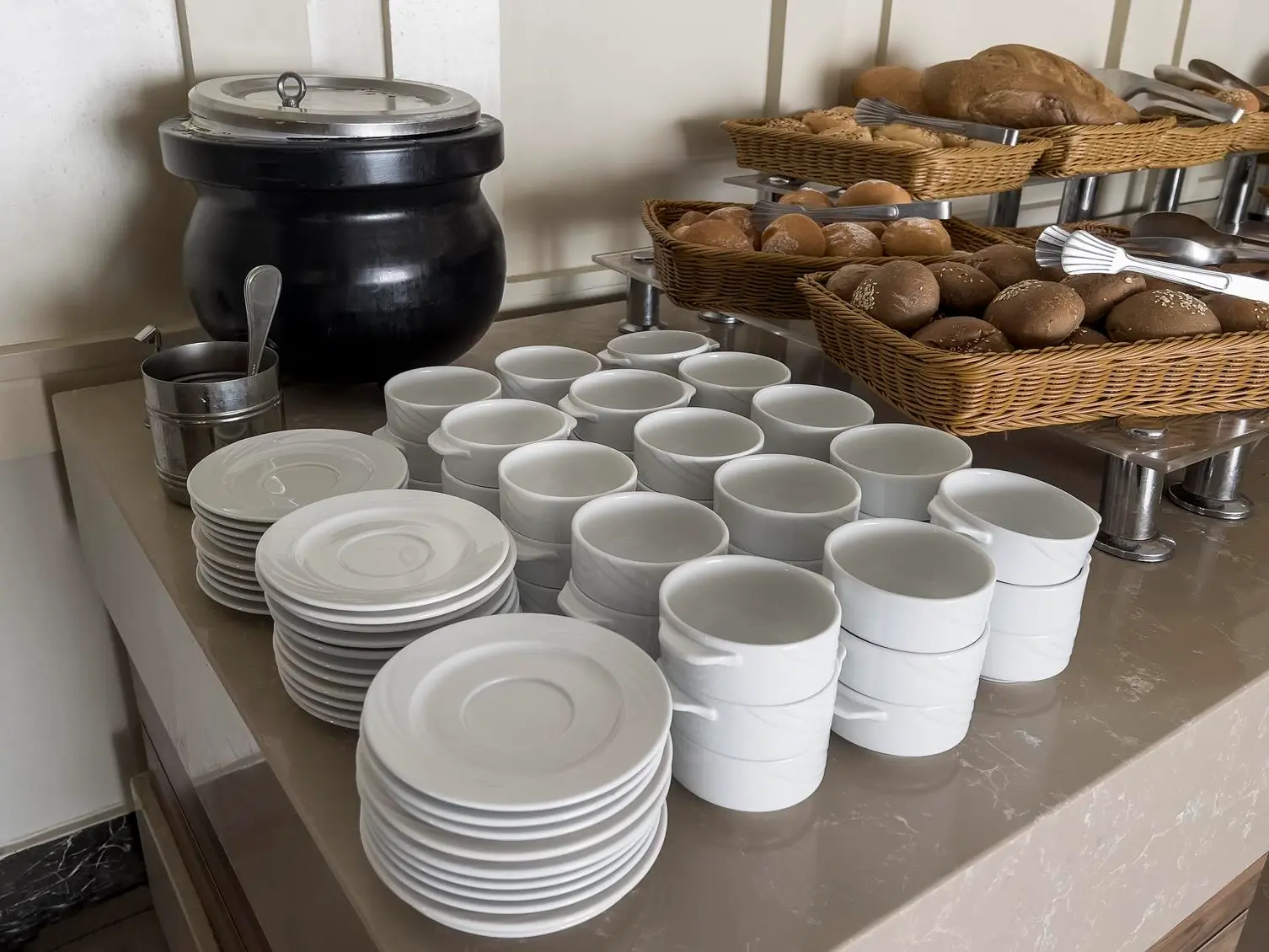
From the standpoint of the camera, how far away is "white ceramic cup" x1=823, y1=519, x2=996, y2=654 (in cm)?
57

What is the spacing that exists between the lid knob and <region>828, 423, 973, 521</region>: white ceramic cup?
22.4 inches

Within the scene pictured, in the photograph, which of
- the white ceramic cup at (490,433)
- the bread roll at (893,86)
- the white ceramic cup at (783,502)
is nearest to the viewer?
the white ceramic cup at (783,502)

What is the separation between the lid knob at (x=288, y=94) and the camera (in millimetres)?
922

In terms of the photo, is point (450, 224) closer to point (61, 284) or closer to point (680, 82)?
point (61, 284)

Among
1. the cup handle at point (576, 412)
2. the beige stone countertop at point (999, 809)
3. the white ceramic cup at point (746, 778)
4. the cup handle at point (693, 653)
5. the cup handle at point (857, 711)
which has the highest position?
the cup handle at point (693, 653)

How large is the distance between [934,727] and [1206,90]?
155 centimetres

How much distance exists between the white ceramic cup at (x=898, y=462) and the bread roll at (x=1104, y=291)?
0.19 meters

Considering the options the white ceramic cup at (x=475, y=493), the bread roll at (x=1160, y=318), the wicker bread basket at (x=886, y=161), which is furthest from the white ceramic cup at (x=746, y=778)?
the wicker bread basket at (x=886, y=161)

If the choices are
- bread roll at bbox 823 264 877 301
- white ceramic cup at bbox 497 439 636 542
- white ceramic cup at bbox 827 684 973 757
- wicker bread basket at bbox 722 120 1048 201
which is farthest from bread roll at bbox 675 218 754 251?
white ceramic cup at bbox 827 684 973 757

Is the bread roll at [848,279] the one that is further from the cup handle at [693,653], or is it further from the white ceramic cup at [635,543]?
the cup handle at [693,653]

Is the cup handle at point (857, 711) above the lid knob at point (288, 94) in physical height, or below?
below

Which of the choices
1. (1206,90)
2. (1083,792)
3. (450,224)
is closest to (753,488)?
(1083,792)

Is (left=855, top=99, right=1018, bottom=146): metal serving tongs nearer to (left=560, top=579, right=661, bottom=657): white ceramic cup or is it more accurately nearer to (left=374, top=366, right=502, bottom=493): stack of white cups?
(left=374, top=366, right=502, bottom=493): stack of white cups

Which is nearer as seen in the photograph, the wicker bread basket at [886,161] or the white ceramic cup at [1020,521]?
the white ceramic cup at [1020,521]
